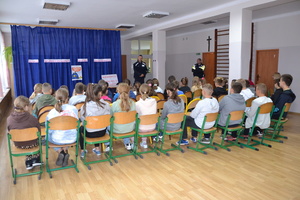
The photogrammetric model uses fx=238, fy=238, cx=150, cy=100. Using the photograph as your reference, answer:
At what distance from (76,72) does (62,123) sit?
723 cm

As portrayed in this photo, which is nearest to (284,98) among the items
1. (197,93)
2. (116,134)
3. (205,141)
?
(205,141)

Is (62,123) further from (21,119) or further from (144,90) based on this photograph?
(144,90)

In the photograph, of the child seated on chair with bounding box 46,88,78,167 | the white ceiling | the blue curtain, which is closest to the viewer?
the child seated on chair with bounding box 46,88,78,167

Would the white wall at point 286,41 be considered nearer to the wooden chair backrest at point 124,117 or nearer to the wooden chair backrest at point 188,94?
the wooden chair backrest at point 188,94

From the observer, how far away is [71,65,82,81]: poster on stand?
10.0m

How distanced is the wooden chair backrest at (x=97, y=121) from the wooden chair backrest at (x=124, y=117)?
16 cm

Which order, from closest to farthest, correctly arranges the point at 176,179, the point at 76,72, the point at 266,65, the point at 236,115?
1. the point at 176,179
2. the point at 236,115
3. the point at 266,65
4. the point at 76,72

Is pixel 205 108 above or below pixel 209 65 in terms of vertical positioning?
below

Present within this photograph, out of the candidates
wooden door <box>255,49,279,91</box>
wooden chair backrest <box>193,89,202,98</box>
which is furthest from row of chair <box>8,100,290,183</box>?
wooden door <box>255,49,279,91</box>

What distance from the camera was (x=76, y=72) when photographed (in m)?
10.1

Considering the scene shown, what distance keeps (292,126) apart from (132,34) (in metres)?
8.11

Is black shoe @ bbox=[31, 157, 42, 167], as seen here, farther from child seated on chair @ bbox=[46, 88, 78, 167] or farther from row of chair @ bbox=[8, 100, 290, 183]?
child seated on chair @ bbox=[46, 88, 78, 167]

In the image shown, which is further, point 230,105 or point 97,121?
point 230,105

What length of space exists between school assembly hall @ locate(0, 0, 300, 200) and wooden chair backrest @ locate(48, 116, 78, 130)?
0.05ft
